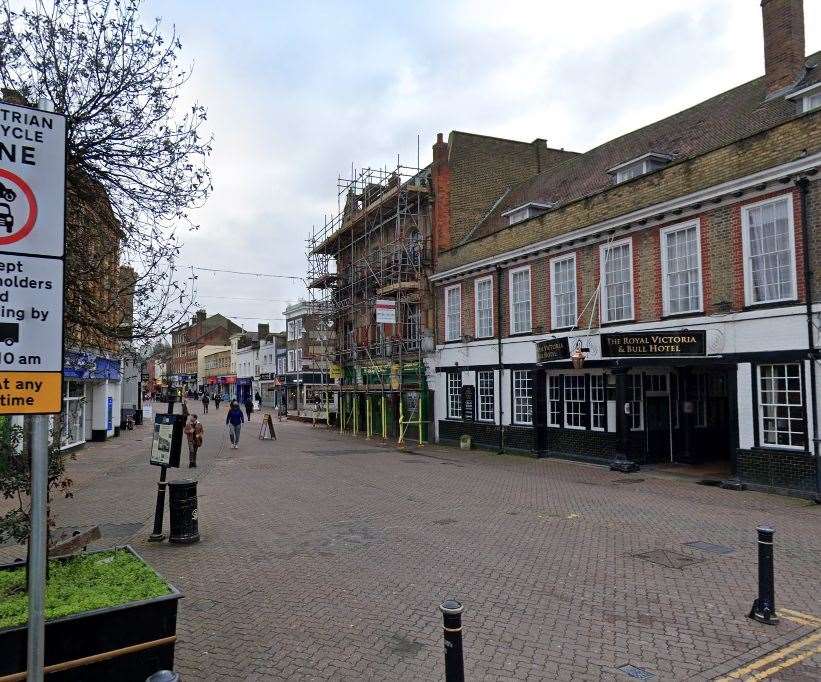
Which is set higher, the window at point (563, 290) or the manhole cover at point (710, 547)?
the window at point (563, 290)

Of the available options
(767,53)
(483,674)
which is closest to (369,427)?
(767,53)

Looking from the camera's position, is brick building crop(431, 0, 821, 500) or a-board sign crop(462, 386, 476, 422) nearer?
brick building crop(431, 0, 821, 500)

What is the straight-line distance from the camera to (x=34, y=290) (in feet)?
10.3

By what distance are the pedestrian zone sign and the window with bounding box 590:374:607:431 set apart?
16.6m

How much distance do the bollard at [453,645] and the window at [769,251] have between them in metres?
12.5

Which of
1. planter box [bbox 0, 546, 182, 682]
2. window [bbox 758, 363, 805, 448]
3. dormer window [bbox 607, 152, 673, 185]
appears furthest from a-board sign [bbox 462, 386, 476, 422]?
planter box [bbox 0, 546, 182, 682]

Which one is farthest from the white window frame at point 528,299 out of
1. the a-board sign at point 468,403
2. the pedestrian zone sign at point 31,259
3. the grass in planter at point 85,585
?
the pedestrian zone sign at point 31,259

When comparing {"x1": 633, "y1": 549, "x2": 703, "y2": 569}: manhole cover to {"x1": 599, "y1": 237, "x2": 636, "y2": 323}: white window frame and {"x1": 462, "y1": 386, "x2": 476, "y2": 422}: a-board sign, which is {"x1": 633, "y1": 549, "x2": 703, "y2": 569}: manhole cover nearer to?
{"x1": 599, "y1": 237, "x2": 636, "y2": 323}: white window frame

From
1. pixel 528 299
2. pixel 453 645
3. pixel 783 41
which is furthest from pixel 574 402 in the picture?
pixel 453 645

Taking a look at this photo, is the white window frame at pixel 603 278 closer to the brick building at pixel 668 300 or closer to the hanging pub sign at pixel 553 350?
the brick building at pixel 668 300

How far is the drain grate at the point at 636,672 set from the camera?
498 cm

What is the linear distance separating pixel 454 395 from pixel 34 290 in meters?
22.4

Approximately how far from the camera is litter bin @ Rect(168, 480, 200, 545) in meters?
9.25

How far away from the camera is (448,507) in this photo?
12.1 metres
